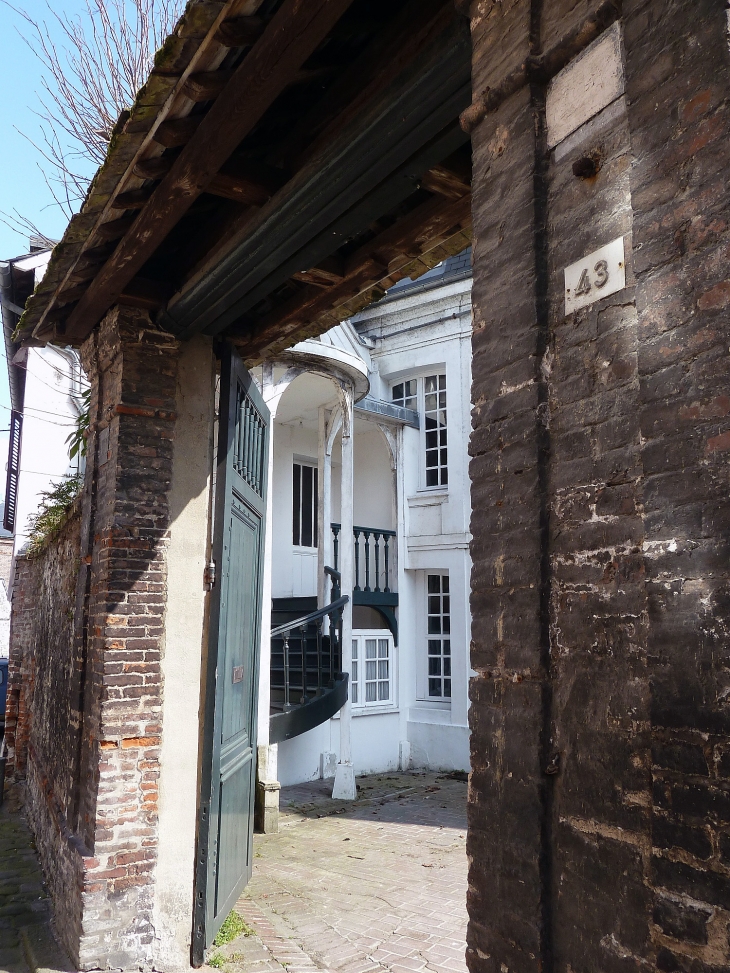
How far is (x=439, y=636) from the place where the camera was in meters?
11.8

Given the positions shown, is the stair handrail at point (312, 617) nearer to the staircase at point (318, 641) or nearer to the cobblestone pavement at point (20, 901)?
the staircase at point (318, 641)

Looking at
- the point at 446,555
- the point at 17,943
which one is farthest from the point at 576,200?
the point at 446,555

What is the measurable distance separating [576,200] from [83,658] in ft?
14.2

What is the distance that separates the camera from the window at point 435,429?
12.3 metres

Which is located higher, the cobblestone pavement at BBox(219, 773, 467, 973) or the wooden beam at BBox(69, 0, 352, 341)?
the wooden beam at BBox(69, 0, 352, 341)

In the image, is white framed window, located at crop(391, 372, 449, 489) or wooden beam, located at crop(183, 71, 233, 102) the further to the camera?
white framed window, located at crop(391, 372, 449, 489)

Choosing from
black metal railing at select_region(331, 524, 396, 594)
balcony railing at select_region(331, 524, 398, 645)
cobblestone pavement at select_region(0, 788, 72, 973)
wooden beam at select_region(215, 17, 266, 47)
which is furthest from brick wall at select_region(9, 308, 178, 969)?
black metal railing at select_region(331, 524, 396, 594)

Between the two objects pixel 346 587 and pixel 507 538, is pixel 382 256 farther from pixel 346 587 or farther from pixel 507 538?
pixel 346 587

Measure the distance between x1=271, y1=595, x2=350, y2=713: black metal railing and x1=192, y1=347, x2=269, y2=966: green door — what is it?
10.4ft

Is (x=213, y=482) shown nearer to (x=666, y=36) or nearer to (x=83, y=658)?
(x=83, y=658)

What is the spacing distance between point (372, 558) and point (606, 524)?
1053cm

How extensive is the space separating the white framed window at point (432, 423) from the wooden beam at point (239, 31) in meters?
9.42

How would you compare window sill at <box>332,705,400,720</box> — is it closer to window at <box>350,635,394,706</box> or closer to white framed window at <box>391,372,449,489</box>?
window at <box>350,635,394,706</box>

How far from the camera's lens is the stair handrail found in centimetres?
873
